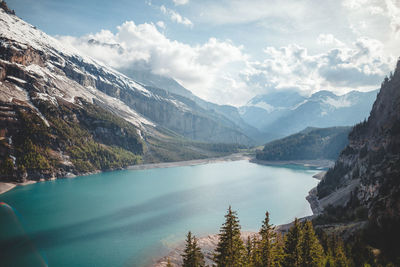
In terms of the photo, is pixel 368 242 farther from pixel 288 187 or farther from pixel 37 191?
pixel 37 191

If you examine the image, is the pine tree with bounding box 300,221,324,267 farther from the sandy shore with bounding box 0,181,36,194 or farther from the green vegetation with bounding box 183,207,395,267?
the sandy shore with bounding box 0,181,36,194

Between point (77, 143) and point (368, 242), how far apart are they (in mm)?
160776

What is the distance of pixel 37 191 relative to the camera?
104375mm

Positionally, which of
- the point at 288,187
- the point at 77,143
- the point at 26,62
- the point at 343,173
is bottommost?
the point at 288,187

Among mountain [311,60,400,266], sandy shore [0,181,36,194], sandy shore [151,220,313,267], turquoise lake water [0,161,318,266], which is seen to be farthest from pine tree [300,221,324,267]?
sandy shore [0,181,36,194]

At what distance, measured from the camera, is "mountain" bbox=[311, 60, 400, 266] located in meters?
44.2

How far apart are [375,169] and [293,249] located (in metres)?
58.0

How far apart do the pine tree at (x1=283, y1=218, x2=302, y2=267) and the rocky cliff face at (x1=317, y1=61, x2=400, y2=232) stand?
2611 cm

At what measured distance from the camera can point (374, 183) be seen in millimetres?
62000

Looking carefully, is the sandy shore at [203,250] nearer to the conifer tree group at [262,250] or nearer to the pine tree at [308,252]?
the conifer tree group at [262,250]

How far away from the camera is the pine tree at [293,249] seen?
2809 cm

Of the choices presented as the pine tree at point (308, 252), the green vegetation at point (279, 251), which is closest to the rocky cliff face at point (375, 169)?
the green vegetation at point (279, 251)

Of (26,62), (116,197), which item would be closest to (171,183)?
(116,197)

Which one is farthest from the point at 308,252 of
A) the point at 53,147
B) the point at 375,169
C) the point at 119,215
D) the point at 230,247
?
the point at 53,147
